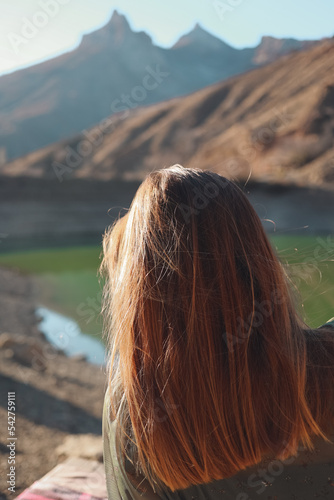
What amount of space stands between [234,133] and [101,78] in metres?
45.0

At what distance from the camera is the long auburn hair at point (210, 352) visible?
2.78ft

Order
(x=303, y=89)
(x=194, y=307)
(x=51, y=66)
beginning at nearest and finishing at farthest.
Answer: (x=194, y=307) → (x=303, y=89) → (x=51, y=66)

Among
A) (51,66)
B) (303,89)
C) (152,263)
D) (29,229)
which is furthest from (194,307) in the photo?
(51,66)

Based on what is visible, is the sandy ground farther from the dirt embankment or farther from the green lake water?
the dirt embankment

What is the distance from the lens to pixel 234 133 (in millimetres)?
45562

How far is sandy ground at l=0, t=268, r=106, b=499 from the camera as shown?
284 cm

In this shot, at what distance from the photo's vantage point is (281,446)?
871mm

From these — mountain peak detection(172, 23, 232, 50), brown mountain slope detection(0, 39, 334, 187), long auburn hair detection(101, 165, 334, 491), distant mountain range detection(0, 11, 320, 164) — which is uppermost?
mountain peak detection(172, 23, 232, 50)

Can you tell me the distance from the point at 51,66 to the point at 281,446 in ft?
291

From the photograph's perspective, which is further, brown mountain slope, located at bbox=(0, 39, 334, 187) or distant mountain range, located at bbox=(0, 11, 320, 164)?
distant mountain range, located at bbox=(0, 11, 320, 164)

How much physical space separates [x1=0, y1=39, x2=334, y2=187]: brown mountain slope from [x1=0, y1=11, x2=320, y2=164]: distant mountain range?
1004cm

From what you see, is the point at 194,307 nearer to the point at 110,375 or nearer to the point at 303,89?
the point at 110,375

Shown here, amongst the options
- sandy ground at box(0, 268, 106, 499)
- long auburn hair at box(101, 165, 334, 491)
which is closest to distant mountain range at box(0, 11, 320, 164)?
sandy ground at box(0, 268, 106, 499)

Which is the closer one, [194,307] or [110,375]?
[194,307]
